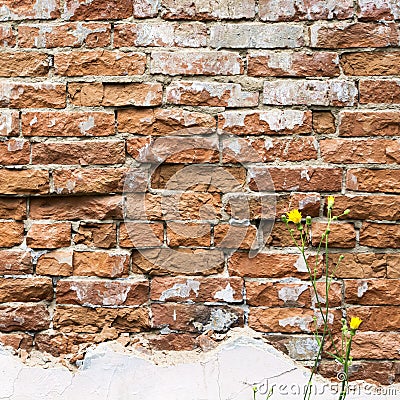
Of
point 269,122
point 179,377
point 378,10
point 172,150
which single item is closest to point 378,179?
point 269,122

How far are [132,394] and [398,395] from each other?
769mm

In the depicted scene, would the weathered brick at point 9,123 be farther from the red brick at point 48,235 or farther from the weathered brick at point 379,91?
the weathered brick at point 379,91

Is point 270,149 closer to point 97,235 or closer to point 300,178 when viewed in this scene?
point 300,178

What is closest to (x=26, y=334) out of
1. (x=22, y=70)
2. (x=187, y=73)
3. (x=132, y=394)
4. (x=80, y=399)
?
(x=80, y=399)

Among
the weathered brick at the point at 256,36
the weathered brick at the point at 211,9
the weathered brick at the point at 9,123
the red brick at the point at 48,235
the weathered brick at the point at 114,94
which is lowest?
the red brick at the point at 48,235

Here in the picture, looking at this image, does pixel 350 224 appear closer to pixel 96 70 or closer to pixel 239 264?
pixel 239 264

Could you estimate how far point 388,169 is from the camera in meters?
1.52

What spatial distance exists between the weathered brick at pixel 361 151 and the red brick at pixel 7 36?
3.14 ft

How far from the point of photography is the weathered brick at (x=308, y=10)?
154cm

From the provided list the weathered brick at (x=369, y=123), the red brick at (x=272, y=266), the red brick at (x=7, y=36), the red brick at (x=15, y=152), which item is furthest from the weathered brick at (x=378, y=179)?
the red brick at (x=7, y=36)

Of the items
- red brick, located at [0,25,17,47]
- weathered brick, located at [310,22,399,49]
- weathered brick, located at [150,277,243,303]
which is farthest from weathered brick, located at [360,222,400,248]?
red brick, located at [0,25,17,47]

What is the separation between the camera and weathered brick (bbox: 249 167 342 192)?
1524mm

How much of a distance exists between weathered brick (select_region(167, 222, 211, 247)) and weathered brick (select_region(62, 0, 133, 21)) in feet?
2.07

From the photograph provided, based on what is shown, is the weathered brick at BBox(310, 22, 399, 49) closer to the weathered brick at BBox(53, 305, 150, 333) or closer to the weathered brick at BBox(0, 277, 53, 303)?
the weathered brick at BBox(53, 305, 150, 333)
